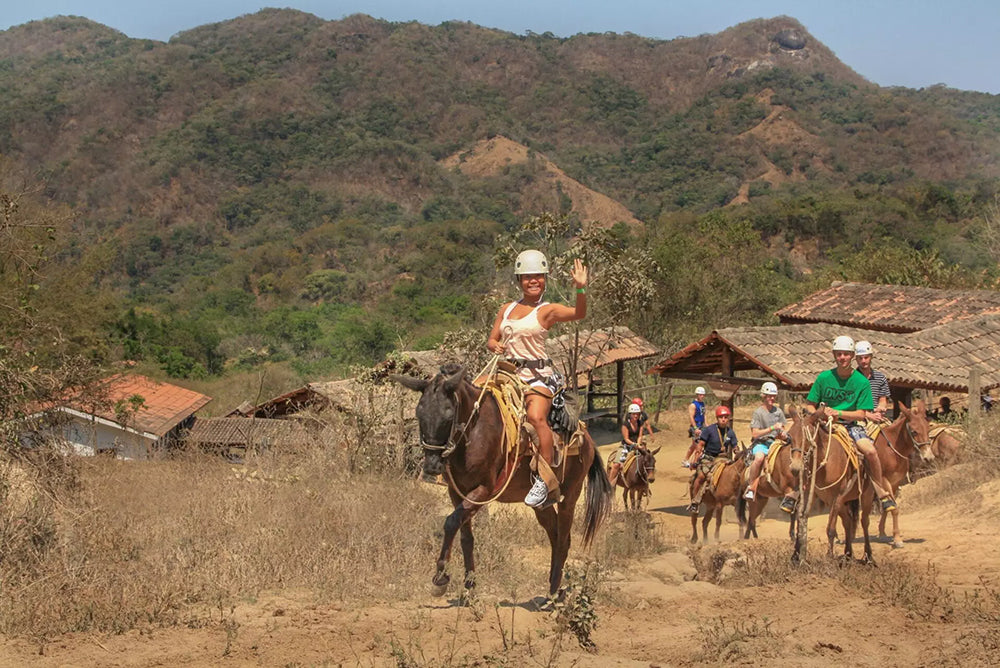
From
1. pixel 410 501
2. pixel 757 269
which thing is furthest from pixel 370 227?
pixel 410 501

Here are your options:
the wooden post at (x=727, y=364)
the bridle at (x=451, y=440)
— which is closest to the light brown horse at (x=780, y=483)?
the bridle at (x=451, y=440)

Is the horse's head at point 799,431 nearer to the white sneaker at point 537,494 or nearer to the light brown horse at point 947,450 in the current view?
the white sneaker at point 537,494

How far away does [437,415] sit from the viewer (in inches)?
291

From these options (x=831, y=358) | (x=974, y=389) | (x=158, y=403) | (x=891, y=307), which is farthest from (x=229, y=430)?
(x=891, y=307)

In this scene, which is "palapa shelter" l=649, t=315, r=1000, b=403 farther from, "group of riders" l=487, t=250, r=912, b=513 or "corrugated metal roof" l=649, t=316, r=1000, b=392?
"group of riders" l=487, t=250, r=912, b=513

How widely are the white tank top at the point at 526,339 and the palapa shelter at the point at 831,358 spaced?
12505mm

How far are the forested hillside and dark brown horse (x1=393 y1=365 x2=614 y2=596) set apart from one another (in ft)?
57.8

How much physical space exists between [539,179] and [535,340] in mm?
99689

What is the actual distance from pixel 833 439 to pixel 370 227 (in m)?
76.1

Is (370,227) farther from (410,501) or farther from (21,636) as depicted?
(21,636)

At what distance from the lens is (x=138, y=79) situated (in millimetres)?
128250

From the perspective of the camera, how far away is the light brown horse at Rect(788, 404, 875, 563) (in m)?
10.8

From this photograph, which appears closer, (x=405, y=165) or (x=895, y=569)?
(x=895, y=569)

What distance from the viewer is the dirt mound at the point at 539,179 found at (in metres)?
99.6
